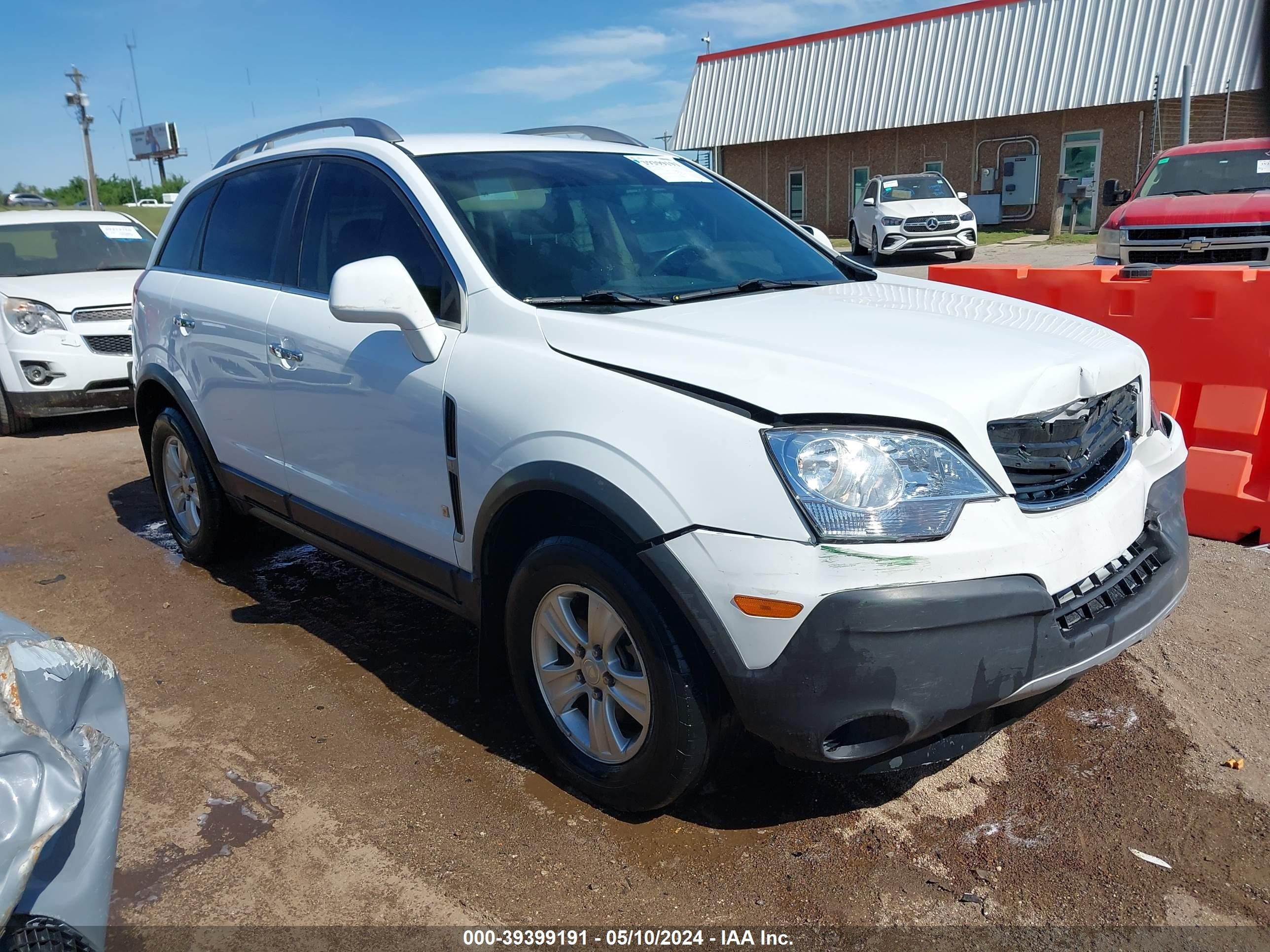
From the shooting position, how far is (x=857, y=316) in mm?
2906

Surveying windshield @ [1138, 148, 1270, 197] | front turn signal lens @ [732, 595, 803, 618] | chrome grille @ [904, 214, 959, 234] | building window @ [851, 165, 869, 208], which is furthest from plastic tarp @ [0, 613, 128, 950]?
building window @ [851, 165, 869, 208]

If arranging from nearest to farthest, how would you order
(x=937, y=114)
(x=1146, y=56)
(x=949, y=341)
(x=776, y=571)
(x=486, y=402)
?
(x=776, y=571) → (x=949, y=341) → (x=486, y=402) → (x=1146, y=56) → (x=937, y=114)

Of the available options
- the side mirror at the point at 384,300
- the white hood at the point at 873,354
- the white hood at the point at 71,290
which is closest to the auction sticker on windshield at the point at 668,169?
the white hood at the point at 873,354

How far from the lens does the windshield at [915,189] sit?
2045 cm

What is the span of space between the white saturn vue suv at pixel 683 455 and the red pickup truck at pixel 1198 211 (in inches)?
304

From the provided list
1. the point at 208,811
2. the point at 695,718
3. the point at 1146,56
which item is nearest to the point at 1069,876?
the point at 695,718

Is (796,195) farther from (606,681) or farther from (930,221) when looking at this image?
(606,681)

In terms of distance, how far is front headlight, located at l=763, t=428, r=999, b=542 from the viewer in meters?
2.25

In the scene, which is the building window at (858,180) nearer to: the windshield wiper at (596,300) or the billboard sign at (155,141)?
the windshield wiper at (596,300)

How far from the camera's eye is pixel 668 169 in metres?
4.00

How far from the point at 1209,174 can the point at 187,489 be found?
35.1ft

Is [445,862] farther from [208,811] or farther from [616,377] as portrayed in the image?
[616,377]

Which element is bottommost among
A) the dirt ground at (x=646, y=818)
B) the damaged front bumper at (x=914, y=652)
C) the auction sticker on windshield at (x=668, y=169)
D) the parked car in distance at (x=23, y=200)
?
the dirt ground at (x=646, y=818)

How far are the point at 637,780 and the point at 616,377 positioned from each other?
1.07 meters
